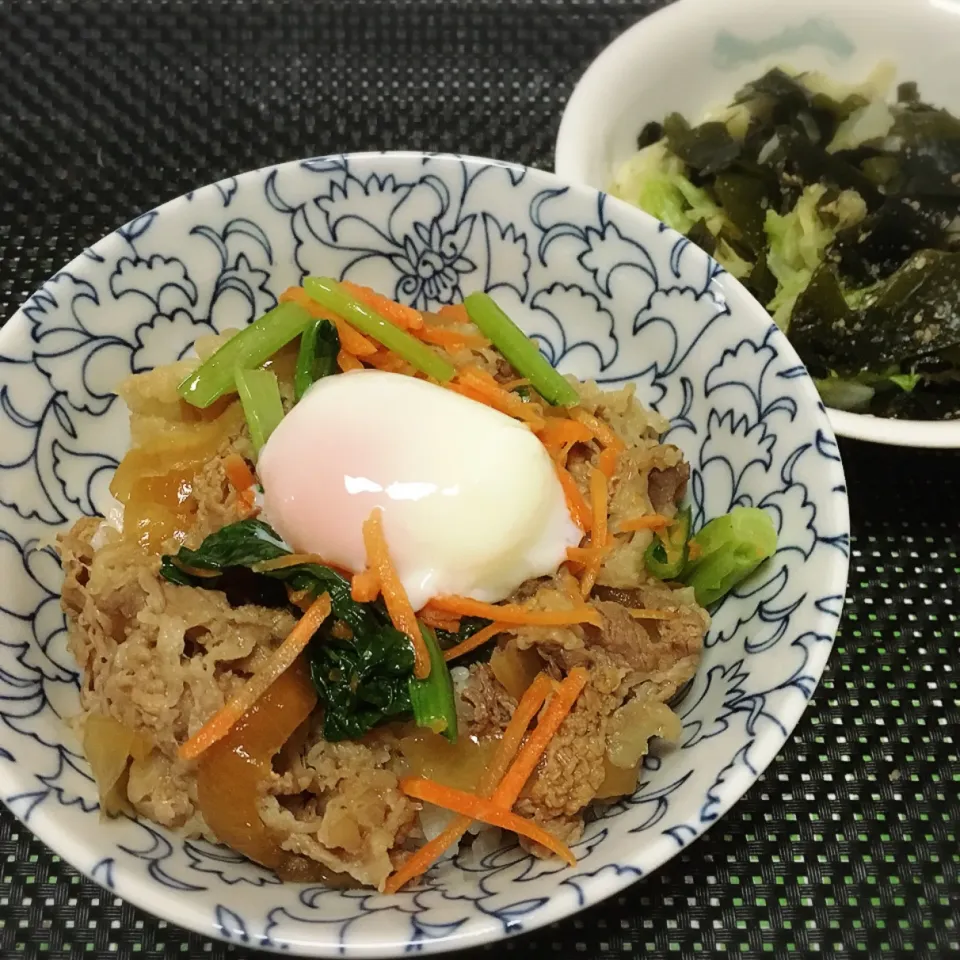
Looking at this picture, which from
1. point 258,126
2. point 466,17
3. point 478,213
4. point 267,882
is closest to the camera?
point 267,882

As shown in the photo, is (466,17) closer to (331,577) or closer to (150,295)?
(150,295)

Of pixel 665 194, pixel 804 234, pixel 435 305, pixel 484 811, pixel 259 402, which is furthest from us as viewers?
pixel 665 194

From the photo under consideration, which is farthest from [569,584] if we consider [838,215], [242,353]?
[838,215]

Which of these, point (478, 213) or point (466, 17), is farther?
point (466, 17)

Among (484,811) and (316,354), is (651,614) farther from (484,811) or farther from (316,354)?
(316,354)

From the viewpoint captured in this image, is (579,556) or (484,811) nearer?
(484,811)

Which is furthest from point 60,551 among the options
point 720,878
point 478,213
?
point 720,878

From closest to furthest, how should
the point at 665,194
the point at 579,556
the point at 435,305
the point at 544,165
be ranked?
the point at 579,556
the point at 435,305
the point at 665,194
the point at 544,165
